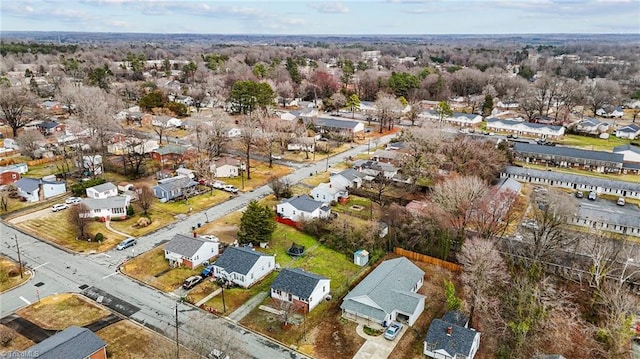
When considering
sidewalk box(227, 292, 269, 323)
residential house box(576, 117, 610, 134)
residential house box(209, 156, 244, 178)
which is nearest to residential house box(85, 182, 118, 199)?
residential house box(209, 156, 244, 178)

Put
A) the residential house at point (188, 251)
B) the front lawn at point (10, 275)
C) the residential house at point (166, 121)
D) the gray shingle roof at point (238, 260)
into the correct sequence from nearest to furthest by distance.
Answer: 1. the front lawn at point (10, 275)
2. the gray shingle roof at point (238, 260)
3. the residential house at point (188, 251)
4. the residential house at point (166, 121)

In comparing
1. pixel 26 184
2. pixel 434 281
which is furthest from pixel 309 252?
pixel 26 184

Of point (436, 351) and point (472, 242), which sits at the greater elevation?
point (472, 242)

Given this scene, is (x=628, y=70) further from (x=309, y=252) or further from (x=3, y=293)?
(x=3, y=293)

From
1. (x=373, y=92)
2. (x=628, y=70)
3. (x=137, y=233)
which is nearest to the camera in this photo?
(x=137, y=233)

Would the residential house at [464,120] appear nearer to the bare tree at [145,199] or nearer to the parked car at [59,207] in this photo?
the bare tree at [145,199]

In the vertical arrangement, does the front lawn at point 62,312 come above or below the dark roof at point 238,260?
below

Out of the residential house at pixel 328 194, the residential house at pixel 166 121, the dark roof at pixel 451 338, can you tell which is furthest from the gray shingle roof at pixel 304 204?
the residential house at pixel 166 121
